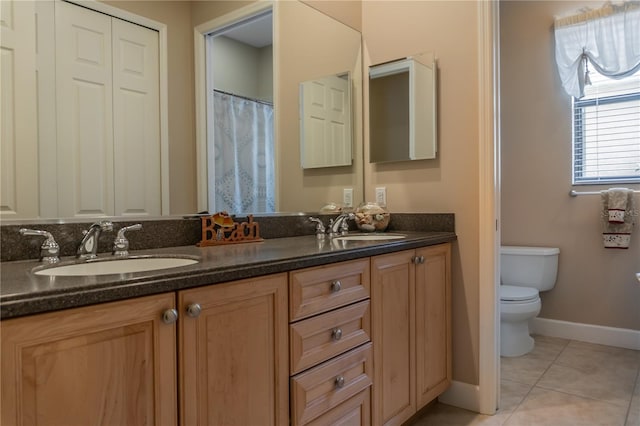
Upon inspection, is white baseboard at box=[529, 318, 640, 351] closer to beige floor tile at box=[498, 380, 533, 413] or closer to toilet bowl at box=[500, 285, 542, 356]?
toilet bowl at box=[500, 285, 542, 356]

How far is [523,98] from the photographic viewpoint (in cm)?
322

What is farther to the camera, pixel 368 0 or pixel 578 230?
pixel 578 230

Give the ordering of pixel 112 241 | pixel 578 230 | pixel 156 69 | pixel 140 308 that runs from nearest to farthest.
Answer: pixel 140 308 → pixel 112 241 → pixel 156 69 → pixel 578 230

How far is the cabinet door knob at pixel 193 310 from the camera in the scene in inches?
37.5

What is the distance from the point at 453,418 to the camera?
1983mm

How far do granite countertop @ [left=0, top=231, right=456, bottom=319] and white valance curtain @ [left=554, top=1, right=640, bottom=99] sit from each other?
2.44 metres

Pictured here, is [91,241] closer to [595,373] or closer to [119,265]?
[119,265]

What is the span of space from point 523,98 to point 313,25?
6.03 ft

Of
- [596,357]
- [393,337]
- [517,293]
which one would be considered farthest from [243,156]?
[596,357]

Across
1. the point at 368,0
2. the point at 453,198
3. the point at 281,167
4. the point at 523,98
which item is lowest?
the point at 453,198

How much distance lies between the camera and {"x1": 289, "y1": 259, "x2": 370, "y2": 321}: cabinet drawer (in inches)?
48.5

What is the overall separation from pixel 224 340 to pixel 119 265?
45cm

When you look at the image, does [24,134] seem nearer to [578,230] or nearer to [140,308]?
[140,308]

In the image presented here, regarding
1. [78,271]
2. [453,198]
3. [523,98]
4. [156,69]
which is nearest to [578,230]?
[523,98]
